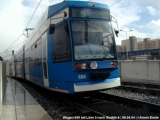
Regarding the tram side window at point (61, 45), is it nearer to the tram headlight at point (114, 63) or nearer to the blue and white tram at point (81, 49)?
the blue and white tram at point (81, 49)

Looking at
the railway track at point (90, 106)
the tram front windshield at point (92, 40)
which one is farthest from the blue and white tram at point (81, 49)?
the railway track at point (90, 106)

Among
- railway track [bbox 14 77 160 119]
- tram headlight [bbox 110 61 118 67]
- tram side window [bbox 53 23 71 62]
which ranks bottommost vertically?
railway track [bbox 14 77 160 119]

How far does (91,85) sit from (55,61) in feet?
5.80

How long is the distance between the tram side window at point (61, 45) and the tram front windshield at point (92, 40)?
0.32 metres

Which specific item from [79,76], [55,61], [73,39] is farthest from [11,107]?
[73,39]

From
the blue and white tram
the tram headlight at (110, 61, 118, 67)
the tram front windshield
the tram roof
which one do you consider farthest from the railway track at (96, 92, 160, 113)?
the tram roof

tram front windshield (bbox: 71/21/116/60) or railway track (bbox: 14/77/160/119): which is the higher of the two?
tram front windshield (bbox: 71/21/116/60)

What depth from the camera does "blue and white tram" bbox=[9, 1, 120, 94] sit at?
6875 millimetres

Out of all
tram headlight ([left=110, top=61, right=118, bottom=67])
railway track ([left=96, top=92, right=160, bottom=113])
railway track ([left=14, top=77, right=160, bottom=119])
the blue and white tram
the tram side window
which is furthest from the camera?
tram headlight ([left=110, top=61, right=118, bottom=67])

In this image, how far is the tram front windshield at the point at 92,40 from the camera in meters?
6.99

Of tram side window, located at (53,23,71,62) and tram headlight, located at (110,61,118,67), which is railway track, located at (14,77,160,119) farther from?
tram side window, located at (53,23,71,62)

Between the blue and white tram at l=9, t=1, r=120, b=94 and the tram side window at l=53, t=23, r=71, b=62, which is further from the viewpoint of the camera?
the tram side window at l=53, t=23, r=71, b=62

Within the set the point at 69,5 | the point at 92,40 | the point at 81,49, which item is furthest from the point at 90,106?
the point at 69,5

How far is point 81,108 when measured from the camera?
22.0 feet
